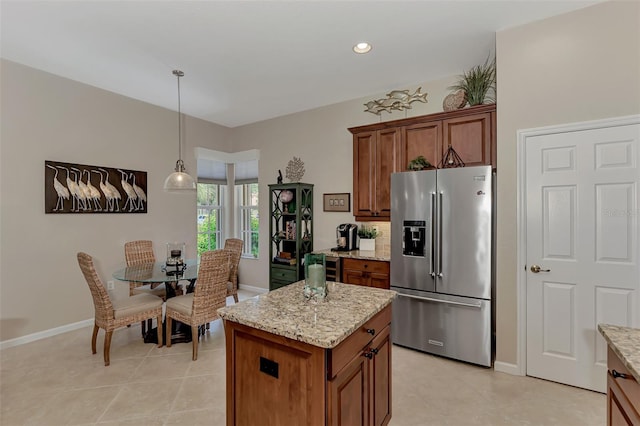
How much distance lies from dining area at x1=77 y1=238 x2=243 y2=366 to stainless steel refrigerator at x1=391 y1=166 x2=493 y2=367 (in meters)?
1.90

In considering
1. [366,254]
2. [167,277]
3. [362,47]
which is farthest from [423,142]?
[167,277]

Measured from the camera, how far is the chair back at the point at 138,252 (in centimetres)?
400

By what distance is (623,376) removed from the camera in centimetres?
119

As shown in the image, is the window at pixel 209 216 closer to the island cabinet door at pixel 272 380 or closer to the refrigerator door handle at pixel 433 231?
the refrigerator door handle at pixel 433 231

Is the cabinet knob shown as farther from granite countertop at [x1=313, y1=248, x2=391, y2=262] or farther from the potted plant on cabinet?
the potted plant on cabinet

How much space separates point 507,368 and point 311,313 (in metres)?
2.30

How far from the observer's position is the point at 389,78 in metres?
3.72

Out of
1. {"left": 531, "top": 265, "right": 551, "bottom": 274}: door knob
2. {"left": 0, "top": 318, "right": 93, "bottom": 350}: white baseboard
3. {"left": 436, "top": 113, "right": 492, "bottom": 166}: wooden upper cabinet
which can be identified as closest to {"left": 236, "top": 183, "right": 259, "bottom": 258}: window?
{"left": 0, "top": 318, "right": 93, "bottom": 350}: white baseboard

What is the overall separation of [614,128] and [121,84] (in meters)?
5.17

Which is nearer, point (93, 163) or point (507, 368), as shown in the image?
point (507, 368)

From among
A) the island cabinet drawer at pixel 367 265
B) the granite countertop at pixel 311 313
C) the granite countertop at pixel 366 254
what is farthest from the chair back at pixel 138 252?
the granite countertop at pixel 311 313

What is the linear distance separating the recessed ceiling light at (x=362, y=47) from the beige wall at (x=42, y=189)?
3310 millimetres

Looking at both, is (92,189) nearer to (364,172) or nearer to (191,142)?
(191,142)

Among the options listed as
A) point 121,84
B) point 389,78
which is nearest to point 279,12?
point 389,78
